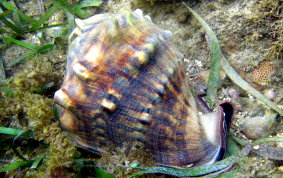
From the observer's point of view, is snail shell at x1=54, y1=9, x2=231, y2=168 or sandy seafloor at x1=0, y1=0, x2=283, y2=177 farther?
sandy seafloor at x1=0, y1=0, x2=283, y2=177

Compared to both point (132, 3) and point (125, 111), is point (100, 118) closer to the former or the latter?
point (125, 111)

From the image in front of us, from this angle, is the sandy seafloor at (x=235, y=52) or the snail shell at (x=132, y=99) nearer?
the snail shell at (x=132, y=99)

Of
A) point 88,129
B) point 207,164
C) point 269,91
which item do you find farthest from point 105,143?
point 269,91

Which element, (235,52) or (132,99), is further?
(235,52)

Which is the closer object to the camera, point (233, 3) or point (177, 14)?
point (233, 3)
